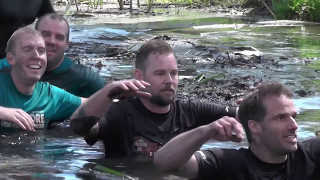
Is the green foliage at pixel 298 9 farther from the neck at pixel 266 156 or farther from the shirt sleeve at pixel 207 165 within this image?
the shirt sleeve at pixel 207 165

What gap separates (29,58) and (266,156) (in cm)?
244

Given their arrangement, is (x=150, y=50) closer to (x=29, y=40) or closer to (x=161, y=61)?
(x=161, y=61)

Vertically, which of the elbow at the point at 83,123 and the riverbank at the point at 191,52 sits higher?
the elbow at the point at 83,123

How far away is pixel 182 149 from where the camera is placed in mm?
4250

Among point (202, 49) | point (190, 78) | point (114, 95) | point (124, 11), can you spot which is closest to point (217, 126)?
point (114, 95)

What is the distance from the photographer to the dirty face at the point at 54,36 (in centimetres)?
686

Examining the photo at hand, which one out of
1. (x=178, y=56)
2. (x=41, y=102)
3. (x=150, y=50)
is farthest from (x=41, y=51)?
(x=178, y=56)

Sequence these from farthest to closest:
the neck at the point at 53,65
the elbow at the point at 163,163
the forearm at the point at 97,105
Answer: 1. the neck at the point at 53,65
2. the forearm at the point at 97,105
3. the elbow at the point at 163,163

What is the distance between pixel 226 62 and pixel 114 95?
7.00 meters

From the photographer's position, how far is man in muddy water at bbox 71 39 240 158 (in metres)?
5.40

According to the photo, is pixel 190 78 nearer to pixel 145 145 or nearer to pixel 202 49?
pixel 202 49

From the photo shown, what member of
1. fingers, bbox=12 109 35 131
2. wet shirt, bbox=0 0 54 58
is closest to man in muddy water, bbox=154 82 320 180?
fingers, bbox=12 109 35 131

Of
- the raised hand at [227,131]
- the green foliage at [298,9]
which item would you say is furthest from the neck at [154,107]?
the green foliage at [298,9]

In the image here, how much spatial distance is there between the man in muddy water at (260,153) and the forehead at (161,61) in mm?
918
